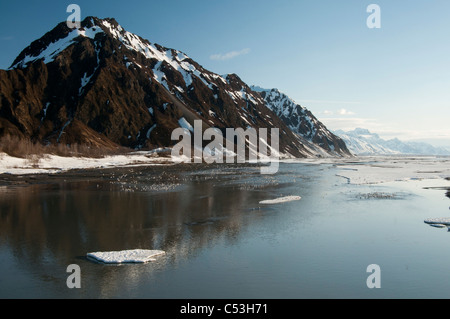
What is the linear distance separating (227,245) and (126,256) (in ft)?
21.0

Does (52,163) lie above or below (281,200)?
above

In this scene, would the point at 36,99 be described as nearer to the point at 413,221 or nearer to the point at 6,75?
the point at 6,75

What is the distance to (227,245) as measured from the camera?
22.0 meters

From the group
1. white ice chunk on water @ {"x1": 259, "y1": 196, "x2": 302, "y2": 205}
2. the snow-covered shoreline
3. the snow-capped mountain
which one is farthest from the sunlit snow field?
the snow-capped mountain

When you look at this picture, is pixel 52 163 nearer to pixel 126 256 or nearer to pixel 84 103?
pixel 126 256

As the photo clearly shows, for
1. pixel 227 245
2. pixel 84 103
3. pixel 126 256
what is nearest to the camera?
pixel 126 256

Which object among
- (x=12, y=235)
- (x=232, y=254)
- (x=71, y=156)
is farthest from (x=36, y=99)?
(x=232, y=254)

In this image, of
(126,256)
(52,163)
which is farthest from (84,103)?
(126,256)

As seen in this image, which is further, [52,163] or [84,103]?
[84,103]

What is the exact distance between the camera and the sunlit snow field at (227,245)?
15398 mm

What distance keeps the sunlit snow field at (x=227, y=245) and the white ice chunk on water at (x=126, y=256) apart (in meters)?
0.50

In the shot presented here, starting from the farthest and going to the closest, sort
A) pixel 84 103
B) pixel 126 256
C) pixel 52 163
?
pixel 84 103, pixel 52 163, pixel 126 256

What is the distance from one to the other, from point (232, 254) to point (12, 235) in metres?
16.4
